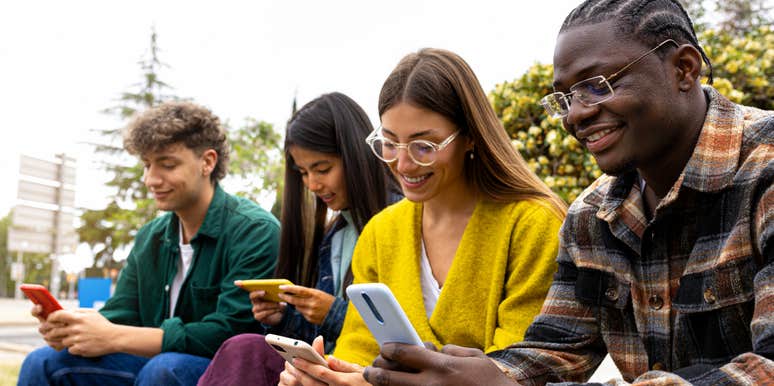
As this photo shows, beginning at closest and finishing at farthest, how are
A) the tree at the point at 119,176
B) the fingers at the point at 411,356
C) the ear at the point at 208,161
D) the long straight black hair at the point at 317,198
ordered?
the fingers at the point at 411,356, the long straight black hair at the point at 317,198, the ear at the point at 208,161, the tree at the point at 119,176

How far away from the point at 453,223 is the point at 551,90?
284 cm

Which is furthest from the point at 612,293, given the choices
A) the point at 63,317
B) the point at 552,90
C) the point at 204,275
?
the point at 552,90

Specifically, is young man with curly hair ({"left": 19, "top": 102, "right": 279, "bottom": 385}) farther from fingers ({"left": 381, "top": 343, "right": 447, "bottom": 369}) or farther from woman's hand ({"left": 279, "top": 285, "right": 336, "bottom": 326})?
fingers ({"left": 381, "top": 343, "right": 447, "bottom": 369})

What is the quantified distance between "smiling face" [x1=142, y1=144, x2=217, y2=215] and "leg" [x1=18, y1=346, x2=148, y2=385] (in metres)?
0.80

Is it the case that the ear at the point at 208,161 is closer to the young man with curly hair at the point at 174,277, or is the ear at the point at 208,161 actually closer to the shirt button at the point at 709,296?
the young man with curly hair at the point at 174,277

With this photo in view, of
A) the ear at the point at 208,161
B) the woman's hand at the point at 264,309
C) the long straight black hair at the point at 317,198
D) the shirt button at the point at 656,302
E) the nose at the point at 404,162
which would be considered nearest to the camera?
the shirt button at the point at 656,302

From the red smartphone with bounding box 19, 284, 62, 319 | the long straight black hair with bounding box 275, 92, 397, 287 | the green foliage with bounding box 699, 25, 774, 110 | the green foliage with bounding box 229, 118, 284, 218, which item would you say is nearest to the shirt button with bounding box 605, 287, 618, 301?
the long straight black hair with bounding box 275, 92, 397, 287

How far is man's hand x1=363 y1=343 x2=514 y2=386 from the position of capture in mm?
1621

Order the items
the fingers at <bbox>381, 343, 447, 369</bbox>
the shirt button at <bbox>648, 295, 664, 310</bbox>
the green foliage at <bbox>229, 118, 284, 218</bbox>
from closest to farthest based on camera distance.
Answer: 1. the fingers at <bbox>381, 343, 447, 369</bbox>
2. the shirt button at <bbox>648, 295, 664, 310</bbox>
3. the green foliage at <bbox>229, 118, 284, 218</bbox>

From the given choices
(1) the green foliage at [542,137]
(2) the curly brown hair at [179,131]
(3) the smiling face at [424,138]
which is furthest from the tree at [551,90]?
(3) the smiling face at [424,138]

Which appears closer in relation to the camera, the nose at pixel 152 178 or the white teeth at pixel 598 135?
the white teeth at pixel 598 135

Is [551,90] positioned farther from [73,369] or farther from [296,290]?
[73,369]

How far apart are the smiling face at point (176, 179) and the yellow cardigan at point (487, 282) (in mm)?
1526

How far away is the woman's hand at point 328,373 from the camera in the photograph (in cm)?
204
